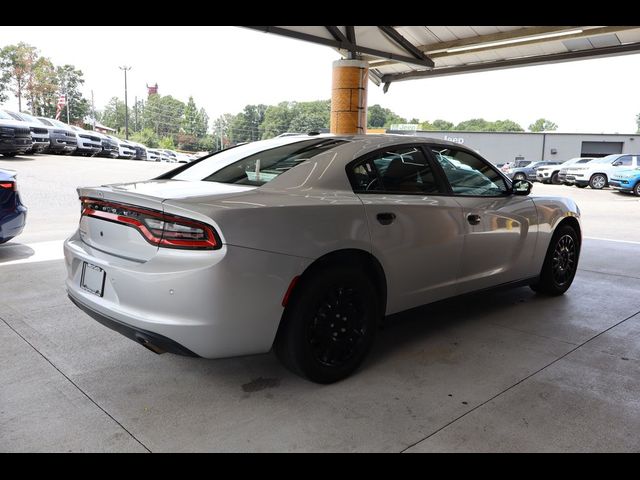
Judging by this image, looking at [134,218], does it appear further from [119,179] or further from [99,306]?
[119,179]

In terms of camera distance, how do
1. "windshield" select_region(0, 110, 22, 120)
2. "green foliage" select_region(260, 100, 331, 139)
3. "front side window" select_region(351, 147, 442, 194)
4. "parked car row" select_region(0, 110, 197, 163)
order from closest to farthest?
1. "front side window" select_region(351, 147, 442, 194)
2. "parked car row" select_region(0, 110, 197, 163)
3. "windshield" select_region(0, 110, 22, 120)
4. "green foliage" select_region(260, 100, 331, 139)

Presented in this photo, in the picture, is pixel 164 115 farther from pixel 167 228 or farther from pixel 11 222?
pixel 167 228

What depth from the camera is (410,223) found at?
3.30m

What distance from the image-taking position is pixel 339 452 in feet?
7.64

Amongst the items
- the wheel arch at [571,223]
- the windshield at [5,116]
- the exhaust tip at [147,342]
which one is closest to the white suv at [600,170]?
the wheel arch at [571,223]

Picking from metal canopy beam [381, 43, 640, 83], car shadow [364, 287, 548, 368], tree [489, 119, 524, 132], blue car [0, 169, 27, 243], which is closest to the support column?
metal canopy beam [381, 43, 640, 83]

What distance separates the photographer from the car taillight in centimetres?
248

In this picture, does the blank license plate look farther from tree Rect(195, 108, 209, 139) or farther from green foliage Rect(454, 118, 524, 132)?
green foliage Rect(454, 118, 524, 132)

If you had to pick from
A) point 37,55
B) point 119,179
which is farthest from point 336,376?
point 37,55

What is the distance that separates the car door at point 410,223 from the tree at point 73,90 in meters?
60.0

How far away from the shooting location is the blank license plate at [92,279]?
2811 millimetres

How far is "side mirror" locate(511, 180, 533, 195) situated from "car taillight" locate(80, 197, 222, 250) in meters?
2.92

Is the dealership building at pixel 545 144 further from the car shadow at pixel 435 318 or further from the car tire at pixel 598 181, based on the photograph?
the car shadow at pixel 435 318
